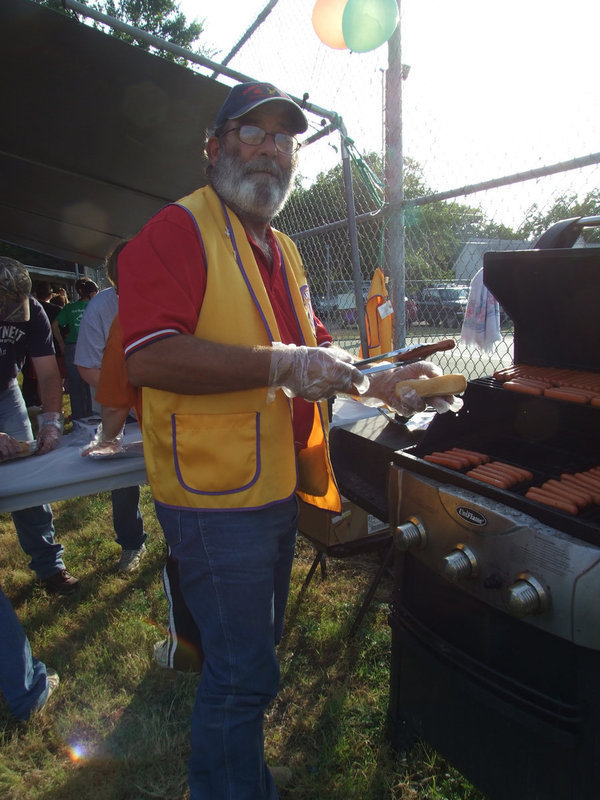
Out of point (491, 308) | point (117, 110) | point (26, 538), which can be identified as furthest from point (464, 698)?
point (117, 110)

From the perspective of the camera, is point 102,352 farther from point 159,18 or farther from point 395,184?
point 159,18

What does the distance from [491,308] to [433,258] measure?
649 mm

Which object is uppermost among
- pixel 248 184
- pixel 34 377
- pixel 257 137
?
pixel 257 137

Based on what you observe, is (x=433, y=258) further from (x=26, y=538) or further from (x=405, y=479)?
(x=26, y=538)

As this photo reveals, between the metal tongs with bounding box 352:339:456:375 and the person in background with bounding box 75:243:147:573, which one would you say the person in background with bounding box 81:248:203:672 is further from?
the person in background with bounding box 75:243:147:573

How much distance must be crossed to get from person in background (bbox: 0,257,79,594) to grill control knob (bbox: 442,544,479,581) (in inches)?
81.3

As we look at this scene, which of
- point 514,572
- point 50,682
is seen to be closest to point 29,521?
point 50,682

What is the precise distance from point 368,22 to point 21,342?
294 cm

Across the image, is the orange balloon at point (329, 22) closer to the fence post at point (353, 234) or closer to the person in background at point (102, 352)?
the fence post at point (353, 234)

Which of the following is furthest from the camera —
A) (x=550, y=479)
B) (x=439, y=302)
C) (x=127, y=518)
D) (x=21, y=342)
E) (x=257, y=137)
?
(x=439, y=302)

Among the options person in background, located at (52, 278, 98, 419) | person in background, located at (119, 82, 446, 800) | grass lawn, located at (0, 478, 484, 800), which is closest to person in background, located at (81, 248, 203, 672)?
person in background, located at (119, 82, 446, 800)

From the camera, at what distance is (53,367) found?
3.05 m

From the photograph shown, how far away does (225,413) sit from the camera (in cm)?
140

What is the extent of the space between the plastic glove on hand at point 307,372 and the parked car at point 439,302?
2.71 m
